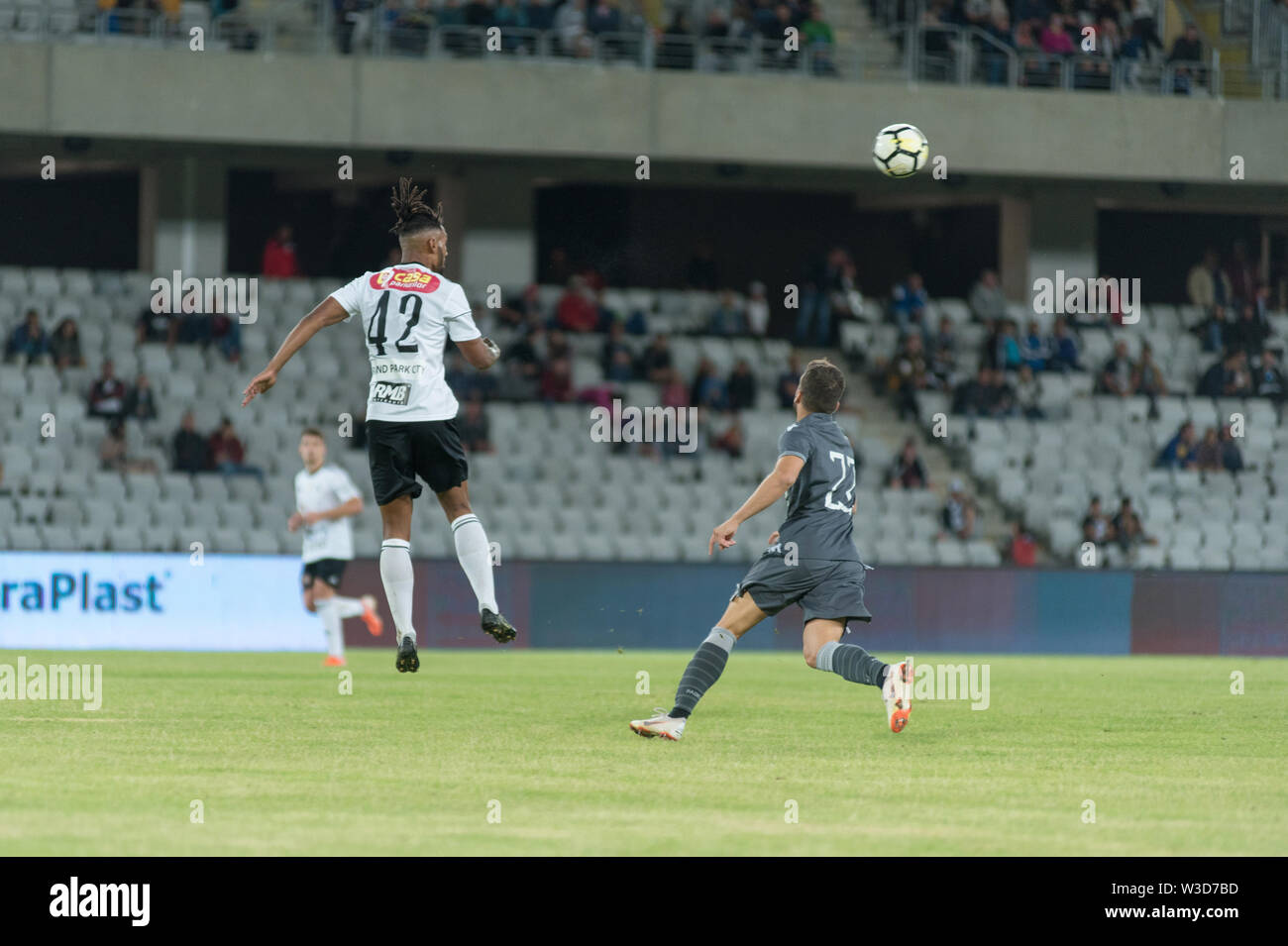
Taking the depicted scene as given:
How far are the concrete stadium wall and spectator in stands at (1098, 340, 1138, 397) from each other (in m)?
2.71

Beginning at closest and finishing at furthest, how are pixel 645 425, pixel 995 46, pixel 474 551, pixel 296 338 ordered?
pixel 296 338 → pixel 474 551 → pixel 645 425 → pixel 995 46

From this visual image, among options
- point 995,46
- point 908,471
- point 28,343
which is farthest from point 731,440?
point 28,343

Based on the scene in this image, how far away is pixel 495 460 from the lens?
25.8 m

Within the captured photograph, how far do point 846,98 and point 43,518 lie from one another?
12.4 meters

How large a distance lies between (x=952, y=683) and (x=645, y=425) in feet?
35.5

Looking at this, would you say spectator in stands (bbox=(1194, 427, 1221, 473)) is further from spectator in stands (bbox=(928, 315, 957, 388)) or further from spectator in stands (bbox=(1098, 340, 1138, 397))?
spectator in stands (bbox=(928, 315, 957, 388))

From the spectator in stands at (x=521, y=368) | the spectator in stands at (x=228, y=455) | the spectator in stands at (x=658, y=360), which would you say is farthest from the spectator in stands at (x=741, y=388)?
the spectator in stands at (x=228, y=455)

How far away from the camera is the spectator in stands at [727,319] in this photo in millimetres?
29781

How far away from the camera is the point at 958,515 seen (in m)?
26.5

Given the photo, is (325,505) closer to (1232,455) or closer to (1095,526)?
(1095,526)

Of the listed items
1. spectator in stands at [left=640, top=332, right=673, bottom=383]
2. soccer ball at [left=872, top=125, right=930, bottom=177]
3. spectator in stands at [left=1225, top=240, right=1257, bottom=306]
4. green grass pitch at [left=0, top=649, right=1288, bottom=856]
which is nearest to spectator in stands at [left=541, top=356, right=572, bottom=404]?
spectator in stands at [left=640, top=332, right=673, bottom=383]

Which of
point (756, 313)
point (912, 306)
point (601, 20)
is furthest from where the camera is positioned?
point (912, 306)

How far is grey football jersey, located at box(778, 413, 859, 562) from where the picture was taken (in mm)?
10328
